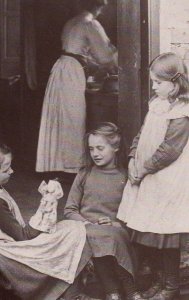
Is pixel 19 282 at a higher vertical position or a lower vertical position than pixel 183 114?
lower

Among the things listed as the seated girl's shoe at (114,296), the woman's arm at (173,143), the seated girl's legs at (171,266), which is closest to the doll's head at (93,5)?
the woman's arm at (173,143)

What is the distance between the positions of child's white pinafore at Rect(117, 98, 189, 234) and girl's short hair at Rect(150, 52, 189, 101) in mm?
71

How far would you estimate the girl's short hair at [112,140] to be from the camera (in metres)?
4.69

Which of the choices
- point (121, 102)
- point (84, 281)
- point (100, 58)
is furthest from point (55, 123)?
point (84, 281)

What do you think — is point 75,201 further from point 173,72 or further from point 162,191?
point 173,72

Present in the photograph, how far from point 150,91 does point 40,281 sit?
144 centimetres

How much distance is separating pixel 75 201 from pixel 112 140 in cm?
47

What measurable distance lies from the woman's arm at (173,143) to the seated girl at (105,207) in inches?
13.2

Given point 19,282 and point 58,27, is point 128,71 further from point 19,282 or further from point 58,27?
point 58,27

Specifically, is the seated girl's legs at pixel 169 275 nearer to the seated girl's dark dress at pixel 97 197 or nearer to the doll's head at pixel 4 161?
the seated girl's dark dress at pixel 97 197

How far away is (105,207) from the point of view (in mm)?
4758

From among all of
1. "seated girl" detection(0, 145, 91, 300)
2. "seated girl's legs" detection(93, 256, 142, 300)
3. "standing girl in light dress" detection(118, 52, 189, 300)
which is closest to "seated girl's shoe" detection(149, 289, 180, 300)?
"standing girl in light dress" detection(118, 52, 189, 300)

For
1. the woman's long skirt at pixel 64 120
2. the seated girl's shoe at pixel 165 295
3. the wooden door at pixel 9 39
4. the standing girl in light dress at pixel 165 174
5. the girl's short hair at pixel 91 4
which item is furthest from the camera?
the wooden door at pixel 9 39

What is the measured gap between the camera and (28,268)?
175 inches
